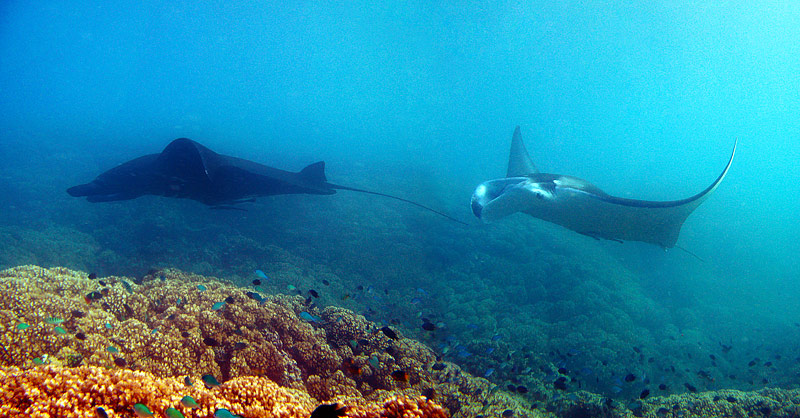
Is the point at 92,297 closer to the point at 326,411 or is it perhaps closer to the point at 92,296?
the point at 92,296

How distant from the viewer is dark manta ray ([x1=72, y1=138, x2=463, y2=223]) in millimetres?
5332

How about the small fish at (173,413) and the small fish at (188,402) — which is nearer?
the small fish at (173,413)

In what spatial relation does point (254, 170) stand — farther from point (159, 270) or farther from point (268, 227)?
point (268, 227)

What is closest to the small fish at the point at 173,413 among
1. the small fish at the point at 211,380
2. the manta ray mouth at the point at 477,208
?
the small fish at the point at 211,380

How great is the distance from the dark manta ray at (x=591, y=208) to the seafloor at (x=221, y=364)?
2764 millimetres

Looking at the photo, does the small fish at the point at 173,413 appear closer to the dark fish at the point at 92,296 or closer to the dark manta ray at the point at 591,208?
the dark fish at the point at 92,296

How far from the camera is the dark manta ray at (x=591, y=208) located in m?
5.26

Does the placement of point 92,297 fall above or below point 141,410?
below

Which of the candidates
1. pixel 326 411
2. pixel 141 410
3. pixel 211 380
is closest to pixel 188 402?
pixel 141 410

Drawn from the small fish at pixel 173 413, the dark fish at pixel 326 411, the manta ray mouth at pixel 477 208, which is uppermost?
the manta ray mouth at pixel 477 208

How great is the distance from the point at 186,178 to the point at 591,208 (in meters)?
7.41

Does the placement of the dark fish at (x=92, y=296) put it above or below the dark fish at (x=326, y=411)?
below

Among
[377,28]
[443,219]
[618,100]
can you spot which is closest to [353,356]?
[443,219]

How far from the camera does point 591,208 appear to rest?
5.65 meters
